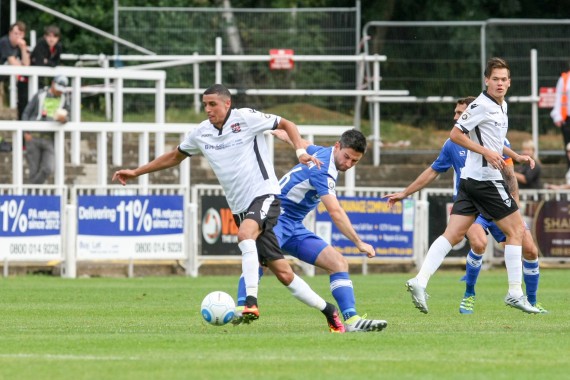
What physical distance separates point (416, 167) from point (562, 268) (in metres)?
4.47

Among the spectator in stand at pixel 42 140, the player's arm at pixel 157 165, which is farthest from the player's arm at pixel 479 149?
the spectator in stand at pixel 42 140

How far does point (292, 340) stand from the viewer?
1095 centimetres

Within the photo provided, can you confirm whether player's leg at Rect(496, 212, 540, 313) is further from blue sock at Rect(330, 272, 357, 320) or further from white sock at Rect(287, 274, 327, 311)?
white sock at Rect(287, 274, 327, 311)

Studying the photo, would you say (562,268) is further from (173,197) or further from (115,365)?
(115,365)

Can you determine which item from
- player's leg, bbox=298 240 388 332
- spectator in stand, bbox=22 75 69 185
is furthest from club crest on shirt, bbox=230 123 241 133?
spectator in stand, bbox=22 75 69 185

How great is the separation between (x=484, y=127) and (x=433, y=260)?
1.38 m

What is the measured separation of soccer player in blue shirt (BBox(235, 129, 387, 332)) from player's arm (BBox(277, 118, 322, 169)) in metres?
0.15

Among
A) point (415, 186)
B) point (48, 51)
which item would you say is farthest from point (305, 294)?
point (48, 51)

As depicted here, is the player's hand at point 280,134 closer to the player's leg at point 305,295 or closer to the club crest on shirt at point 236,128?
the club crest on shirt at point 236,128

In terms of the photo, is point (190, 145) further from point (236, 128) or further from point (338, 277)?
point (338, 277)

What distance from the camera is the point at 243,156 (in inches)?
484

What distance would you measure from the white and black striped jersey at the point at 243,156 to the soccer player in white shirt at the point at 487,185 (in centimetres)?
204

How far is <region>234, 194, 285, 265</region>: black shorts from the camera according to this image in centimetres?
1212

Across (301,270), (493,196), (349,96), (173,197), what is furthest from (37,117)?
(493,196)
